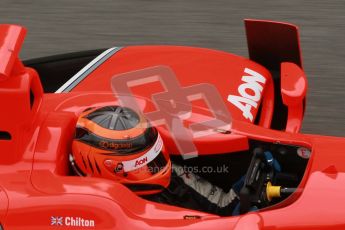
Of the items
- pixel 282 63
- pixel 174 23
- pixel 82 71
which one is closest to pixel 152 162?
pixel 82 71

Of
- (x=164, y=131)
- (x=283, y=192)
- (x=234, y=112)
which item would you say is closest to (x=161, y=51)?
(x=234, y=112)

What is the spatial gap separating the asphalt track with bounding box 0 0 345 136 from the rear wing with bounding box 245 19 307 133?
4.49ft

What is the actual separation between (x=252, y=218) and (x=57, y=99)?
133 cm

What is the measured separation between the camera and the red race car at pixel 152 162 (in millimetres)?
3252

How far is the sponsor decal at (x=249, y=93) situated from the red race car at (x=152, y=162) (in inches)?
0.7

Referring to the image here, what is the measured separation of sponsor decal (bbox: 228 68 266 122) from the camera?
4.36 m

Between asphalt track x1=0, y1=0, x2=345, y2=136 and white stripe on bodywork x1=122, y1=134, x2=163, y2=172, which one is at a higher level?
white stripe on bodywork x1=122, y1=134, x2=163, y2=172

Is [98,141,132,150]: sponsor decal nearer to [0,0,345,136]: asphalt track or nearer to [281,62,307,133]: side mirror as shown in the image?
[281,62,307,133]: side mirror

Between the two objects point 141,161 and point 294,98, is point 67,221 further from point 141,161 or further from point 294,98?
point 294,98

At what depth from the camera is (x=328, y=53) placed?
21.6 feet

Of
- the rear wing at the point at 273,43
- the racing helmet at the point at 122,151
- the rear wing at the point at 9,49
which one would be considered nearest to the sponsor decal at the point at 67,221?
the racing helmet at the point at 122,151

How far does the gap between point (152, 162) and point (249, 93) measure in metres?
1.30

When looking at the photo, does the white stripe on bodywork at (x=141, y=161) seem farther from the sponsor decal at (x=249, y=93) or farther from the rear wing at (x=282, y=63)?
the rear wing at (x=282, y=63)

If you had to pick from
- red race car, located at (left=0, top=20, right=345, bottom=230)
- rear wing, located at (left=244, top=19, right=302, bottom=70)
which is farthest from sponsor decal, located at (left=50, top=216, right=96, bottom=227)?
rear wing, located at (left=244, top=19, right=302, bottom=70)
